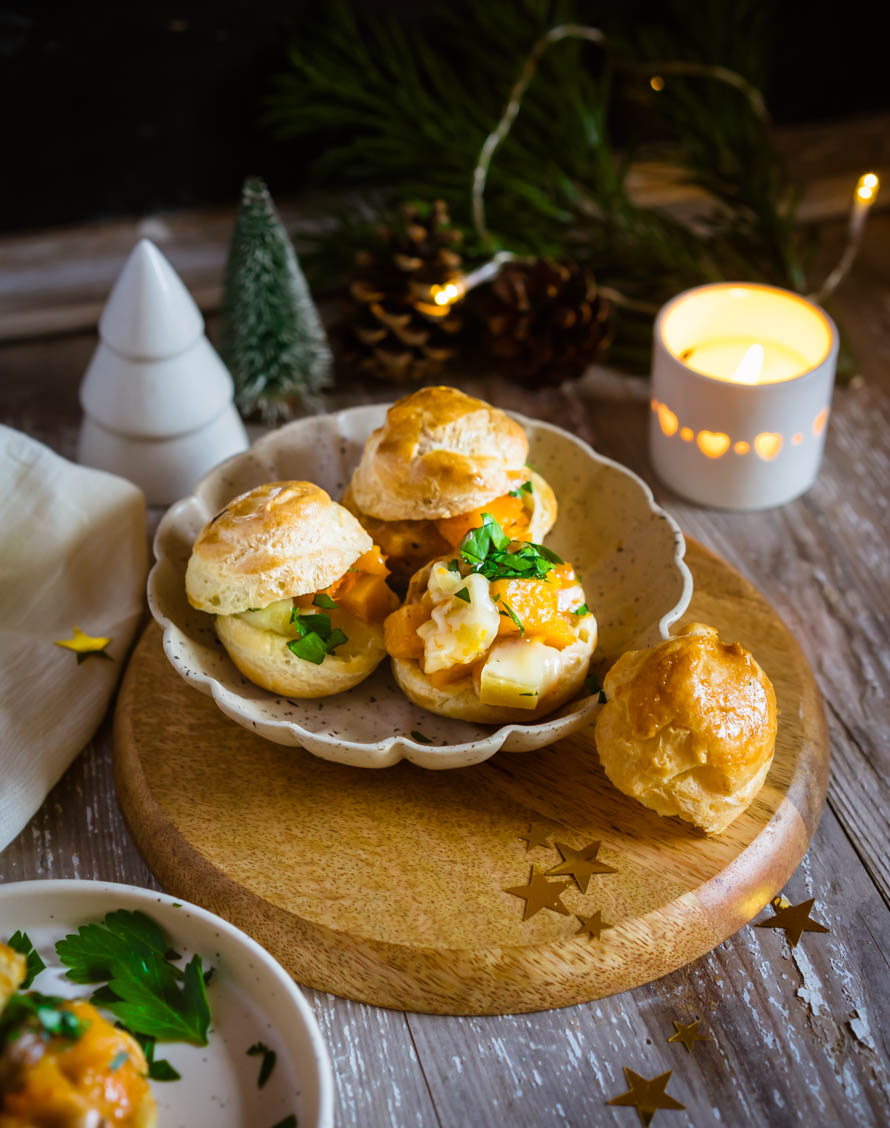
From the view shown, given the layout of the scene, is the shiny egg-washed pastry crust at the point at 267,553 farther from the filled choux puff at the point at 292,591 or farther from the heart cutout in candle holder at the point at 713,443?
the heart cutout in candle holder at the point at 713,443

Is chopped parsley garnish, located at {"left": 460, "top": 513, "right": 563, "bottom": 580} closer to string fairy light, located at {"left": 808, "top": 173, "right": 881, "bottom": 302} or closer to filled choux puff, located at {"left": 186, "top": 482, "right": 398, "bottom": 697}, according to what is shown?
filled choux puff, located at {"left": 186, "top": 482, "right": 398, "bottom": 697}

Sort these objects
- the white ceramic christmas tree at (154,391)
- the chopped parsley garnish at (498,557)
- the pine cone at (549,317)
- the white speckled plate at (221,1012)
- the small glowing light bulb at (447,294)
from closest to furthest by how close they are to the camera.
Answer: the white speckled plate at (221,1012)
the chopped parsley garnish at (498,557)
the white ceramic christmas tree at (154,391)
the small glowing light bulb at (447,294)
the pine cone at (549,317)

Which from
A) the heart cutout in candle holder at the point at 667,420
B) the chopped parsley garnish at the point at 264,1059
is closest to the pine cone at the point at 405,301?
the heart cutout in candle holder at the point at 667,420

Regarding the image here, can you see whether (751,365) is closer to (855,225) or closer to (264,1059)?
(855,225)

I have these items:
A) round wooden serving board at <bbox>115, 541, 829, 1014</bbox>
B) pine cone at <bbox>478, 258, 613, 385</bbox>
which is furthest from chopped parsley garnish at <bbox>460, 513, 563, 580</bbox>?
pine cone at <bbox>478, 258, 613, 385</bbox>

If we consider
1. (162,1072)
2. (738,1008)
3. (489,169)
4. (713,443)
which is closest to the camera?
(162,1072)

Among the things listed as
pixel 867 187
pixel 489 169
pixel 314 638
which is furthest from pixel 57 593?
pixel 867 187
